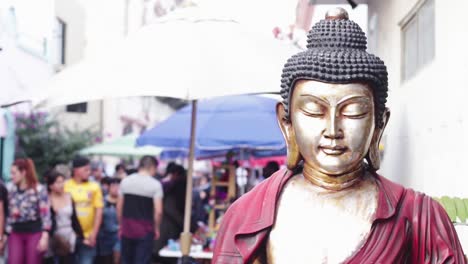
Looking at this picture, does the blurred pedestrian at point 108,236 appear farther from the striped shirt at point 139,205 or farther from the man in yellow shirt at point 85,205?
the striped shirt at point 139,205

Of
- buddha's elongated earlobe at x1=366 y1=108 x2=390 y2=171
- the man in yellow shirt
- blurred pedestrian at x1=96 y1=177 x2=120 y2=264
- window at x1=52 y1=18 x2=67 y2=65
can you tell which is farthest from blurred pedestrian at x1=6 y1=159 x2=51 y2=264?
window at x1=52 y1=18 x2=67 y2=65

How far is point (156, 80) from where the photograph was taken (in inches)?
167

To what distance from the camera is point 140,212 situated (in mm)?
7688

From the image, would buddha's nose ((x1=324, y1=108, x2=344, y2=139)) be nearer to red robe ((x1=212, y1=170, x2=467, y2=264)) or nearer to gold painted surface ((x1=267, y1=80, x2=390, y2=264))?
gold painted surface ((x1=267, y1=80, x2=390, y2=264))

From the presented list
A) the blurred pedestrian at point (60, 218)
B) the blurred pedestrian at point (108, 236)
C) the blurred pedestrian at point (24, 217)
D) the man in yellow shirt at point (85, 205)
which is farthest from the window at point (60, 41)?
the blurred pedestrian at point (24, 217)

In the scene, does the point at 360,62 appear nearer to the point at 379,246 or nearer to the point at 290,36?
the point at 379,246

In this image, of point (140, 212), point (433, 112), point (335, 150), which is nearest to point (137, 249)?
point (140, 212)

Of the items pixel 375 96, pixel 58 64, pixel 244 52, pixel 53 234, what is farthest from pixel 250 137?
pixel 58 64

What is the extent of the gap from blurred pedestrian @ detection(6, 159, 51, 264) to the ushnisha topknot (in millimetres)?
4511

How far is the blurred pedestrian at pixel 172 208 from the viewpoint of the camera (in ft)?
26.0

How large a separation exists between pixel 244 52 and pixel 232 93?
386 millimetres

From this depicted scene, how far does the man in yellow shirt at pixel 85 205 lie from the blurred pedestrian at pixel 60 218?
0.37 meters

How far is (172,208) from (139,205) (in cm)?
54

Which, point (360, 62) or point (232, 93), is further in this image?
point (232, 93)
